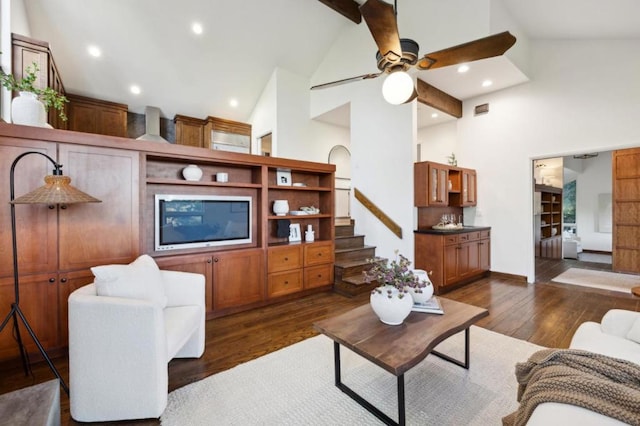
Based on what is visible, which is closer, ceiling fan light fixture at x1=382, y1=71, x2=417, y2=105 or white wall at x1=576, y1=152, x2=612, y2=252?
ceiling fan light fixture at x1=382, y1=71, x2=417, y2=105

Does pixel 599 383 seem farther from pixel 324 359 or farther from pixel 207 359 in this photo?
pixel 207 359

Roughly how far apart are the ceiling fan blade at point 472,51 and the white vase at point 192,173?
2619 millimetres

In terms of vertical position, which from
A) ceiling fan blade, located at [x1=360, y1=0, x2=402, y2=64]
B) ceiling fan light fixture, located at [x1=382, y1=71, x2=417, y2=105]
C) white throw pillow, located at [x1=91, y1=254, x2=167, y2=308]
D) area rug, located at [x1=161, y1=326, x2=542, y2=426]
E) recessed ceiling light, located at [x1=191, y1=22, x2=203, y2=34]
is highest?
recessed ceiling light, located at [x1=191, y1=22, x2=203, y2=34]

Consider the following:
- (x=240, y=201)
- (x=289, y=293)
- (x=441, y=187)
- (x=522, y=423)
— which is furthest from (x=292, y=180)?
(x=522, y=423)

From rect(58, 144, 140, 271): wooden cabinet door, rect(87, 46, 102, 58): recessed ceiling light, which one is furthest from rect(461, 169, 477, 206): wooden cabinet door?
rect(87, 46, 102, 58): recessed ceiling light

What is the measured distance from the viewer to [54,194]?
5.93 feet

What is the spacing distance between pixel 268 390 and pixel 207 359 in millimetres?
697

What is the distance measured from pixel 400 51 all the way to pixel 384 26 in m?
0.35

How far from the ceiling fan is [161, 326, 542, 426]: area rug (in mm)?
2308

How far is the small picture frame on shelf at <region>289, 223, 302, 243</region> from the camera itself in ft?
13.4

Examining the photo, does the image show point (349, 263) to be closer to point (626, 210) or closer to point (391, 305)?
point (391, 305)

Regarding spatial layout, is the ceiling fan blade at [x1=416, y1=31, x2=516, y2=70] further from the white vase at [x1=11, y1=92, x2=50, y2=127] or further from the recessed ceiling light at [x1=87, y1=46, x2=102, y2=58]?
the recessed ceiling light at [x1=87, y1=46, x2=102, y2=58]

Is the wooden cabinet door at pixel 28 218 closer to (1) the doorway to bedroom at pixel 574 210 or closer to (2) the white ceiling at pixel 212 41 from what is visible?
(2) the white ceiling at pixel 212 41

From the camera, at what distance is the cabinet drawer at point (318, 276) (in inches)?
154
